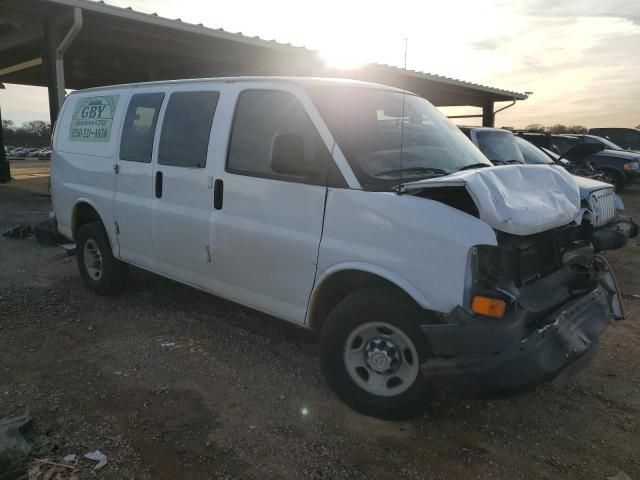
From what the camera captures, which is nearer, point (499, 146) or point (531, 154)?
point (499, 146)

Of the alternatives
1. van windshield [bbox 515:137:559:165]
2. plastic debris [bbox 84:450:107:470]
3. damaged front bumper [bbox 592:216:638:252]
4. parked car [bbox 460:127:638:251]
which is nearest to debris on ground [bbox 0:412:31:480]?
plastic debris [bbox 84:450:107:470]

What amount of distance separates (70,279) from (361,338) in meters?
4.44

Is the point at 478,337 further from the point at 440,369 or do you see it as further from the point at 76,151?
the point at 76,151

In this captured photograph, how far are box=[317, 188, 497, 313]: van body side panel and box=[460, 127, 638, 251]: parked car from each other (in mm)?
1929

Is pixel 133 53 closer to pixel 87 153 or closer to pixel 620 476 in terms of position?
pixel 87 153

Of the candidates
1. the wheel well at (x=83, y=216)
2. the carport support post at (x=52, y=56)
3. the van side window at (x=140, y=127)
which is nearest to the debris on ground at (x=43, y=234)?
the wheel well at (x=83, y=216)

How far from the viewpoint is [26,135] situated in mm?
65312

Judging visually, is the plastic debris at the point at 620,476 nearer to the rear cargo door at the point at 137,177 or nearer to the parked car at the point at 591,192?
the parked car at the point at 591,192

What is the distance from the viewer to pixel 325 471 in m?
2.73

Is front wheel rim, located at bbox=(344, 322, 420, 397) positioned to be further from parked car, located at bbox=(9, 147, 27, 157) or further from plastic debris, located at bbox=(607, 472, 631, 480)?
parked car, located at bbox=(9, 147, 27, 157)

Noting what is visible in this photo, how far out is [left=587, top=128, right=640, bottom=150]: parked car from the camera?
2075 centimetres

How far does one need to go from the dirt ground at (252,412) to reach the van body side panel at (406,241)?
0.88 meters

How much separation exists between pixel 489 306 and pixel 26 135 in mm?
74633

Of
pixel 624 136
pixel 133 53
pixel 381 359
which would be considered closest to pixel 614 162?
pixel 624 136
